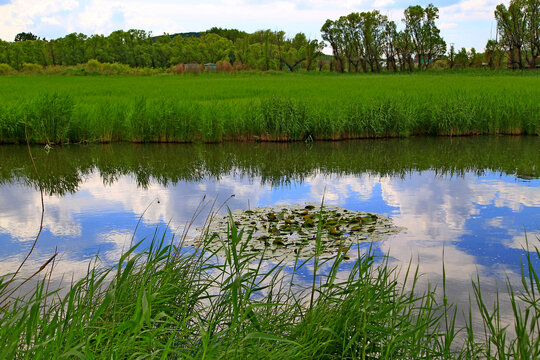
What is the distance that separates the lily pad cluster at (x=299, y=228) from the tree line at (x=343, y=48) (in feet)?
127

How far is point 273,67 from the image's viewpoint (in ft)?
180

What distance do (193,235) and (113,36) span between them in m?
68.8

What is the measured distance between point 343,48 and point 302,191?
171ft

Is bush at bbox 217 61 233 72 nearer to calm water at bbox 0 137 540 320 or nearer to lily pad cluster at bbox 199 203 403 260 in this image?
calm water at bbox 0 137 540 320

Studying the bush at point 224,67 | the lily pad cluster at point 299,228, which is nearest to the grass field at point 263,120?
the lily pad cluster at point 299,228

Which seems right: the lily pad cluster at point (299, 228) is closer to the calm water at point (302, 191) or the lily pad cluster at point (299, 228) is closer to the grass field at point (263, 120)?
the calm water at point (302, 191)

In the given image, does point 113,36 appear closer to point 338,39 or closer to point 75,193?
point 338,39

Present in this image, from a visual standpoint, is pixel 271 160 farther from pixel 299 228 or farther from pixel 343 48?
pixel 343 48

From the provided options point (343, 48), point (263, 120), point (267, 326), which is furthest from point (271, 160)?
point (343, 48)

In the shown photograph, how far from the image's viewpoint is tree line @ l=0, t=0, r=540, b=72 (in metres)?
46.8

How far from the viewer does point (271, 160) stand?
30.5 ft

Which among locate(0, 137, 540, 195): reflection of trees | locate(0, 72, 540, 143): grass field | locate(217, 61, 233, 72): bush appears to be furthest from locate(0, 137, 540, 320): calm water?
locate(217, 61, 233, 72): bush

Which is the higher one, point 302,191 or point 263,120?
point 263,120

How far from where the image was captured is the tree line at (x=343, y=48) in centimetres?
4681
